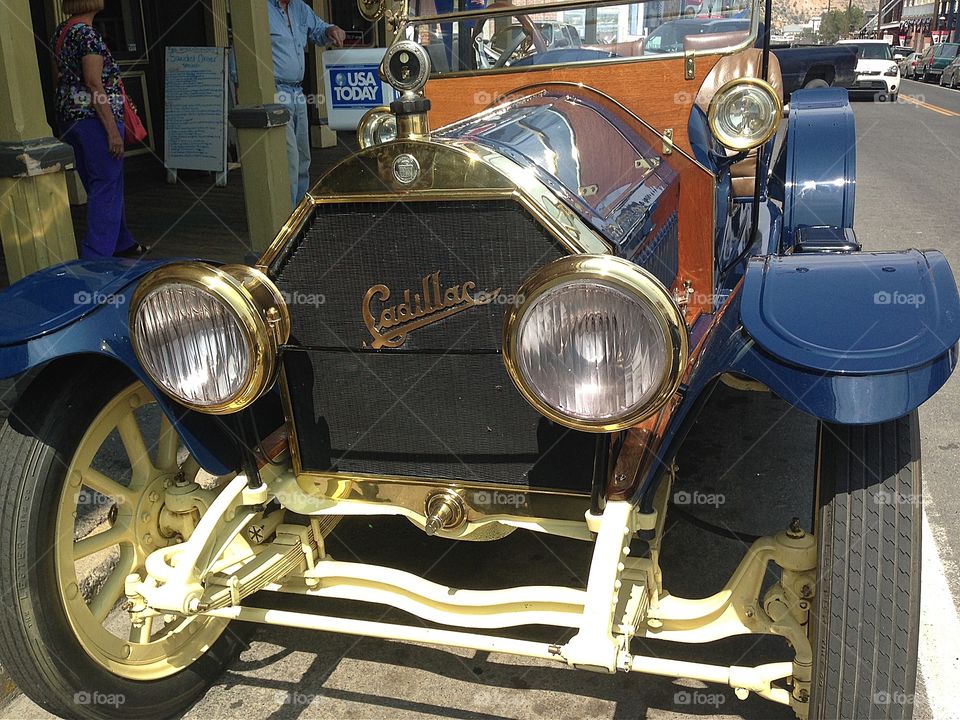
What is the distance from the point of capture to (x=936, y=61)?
31328 mm

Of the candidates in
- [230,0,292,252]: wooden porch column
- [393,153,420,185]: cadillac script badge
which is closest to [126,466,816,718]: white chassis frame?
[393,153,420,185]: cadillac script badge

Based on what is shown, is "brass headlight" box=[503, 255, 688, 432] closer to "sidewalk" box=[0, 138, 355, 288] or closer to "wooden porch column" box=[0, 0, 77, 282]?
"wooden porch column" box=[0, 0, 77, 282]

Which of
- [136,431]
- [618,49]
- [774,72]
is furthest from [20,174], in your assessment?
[774,72]

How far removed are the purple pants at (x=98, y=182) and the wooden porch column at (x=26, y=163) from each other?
785 mm

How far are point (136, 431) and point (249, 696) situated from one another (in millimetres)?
750

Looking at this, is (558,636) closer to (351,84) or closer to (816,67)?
(351,84)

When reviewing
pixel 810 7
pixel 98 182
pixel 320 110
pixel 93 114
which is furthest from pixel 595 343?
pixel 810 7

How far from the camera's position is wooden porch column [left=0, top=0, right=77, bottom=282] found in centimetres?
417

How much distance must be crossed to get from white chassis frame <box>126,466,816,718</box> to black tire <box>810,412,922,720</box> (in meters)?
0.13

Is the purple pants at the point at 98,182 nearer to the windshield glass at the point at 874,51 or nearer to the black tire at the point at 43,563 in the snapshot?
the black tire at the point at 43,563

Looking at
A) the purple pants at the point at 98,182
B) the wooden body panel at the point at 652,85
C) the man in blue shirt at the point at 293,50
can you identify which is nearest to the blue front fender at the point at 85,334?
the wooden body panel at the point at 652,85

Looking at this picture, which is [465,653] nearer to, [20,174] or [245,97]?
[20,174]

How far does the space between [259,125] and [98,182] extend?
3.62 ft

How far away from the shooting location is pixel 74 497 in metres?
2.17
